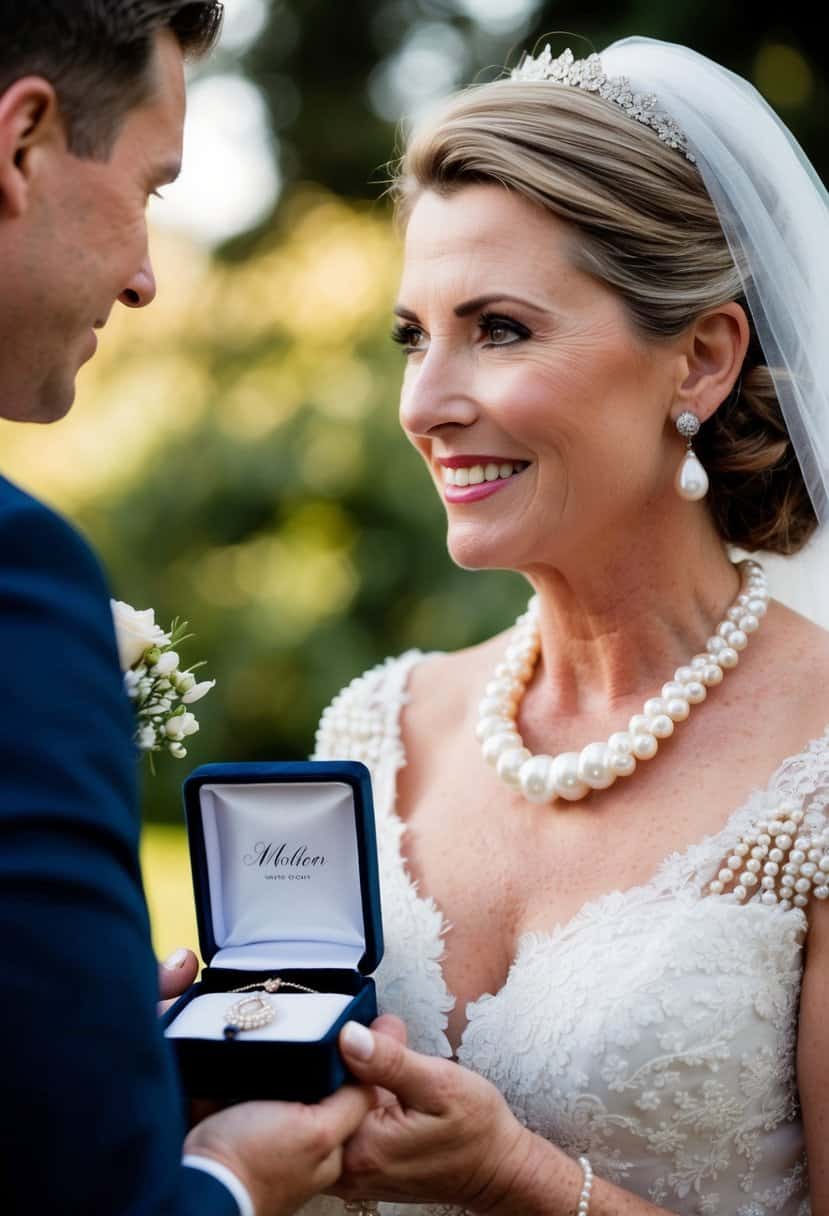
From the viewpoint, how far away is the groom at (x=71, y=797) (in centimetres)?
143

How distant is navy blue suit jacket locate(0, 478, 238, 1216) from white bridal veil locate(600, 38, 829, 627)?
1897mm

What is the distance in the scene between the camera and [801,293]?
2.88 meters

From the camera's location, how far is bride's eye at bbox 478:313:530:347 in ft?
9.23

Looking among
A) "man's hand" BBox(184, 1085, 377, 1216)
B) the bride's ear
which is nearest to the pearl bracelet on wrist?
"man's hand" BBox(184, 1085, 377, 1216)

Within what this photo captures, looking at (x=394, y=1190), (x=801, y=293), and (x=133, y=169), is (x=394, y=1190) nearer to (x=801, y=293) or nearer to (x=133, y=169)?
(x=133, y=169)

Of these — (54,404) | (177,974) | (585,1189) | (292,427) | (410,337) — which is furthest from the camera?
(292,427)

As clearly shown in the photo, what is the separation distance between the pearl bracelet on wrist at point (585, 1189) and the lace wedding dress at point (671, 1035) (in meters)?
0.08

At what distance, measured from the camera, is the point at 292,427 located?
23.4 ft

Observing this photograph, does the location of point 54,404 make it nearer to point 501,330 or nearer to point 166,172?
point 166,172

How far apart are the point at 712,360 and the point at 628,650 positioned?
70cm

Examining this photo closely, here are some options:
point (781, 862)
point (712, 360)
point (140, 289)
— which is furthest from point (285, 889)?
point (712, 360)

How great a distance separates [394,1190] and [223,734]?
17.1 feet

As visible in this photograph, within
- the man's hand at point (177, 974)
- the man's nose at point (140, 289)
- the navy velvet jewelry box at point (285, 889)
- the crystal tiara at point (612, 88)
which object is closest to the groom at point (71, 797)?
the man's nose at point (140, 289)

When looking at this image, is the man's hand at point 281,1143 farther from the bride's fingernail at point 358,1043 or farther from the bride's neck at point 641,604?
the bride's neck at point 641,604
